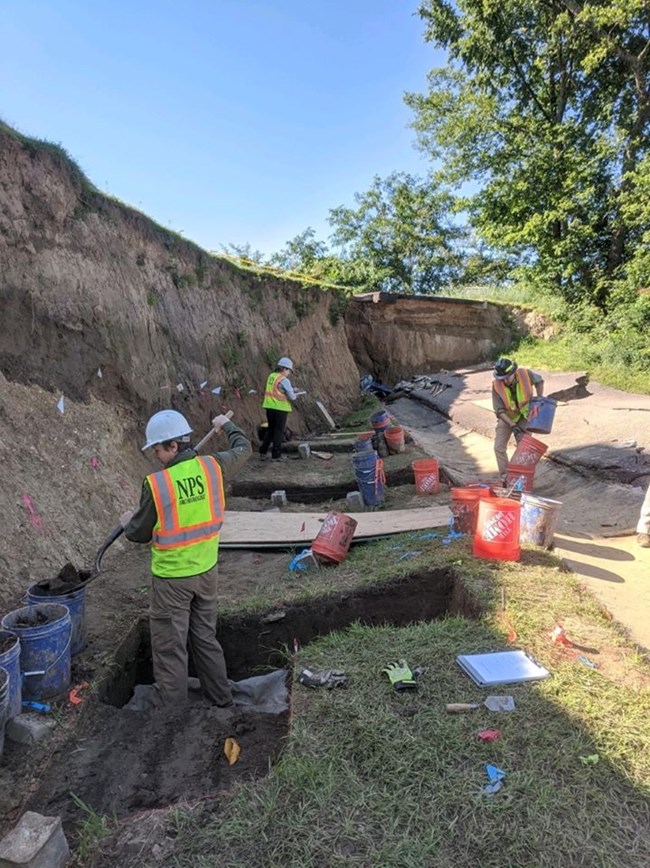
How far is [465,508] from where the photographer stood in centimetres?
536

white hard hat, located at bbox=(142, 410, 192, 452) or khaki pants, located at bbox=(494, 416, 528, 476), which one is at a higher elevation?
white hard hat, located at bbox=(142, 410, 192, 452)

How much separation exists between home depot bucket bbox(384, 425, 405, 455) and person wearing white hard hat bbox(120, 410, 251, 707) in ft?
19.5

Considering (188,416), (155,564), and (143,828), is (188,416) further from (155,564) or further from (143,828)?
(143,828)

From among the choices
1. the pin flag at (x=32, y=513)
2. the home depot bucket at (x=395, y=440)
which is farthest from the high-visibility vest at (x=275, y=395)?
the pin flag at (x=32, y=513)

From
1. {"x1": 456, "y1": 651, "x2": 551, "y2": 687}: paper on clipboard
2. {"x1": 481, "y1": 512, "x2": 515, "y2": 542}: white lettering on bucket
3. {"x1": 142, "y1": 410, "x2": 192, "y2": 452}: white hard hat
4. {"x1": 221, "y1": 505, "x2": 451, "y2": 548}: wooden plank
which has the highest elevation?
{"x1": 142, "y1": 410, "x2": 192, "y2": 452}: white hard hat

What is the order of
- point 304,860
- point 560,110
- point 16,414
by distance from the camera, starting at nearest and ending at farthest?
point 304,860 → point 16,414 → point 560,110

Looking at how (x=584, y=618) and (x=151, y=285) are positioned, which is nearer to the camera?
(x=584, y=618)

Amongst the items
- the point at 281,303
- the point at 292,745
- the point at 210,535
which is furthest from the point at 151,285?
the point at 292,745

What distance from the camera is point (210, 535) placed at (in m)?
3.59

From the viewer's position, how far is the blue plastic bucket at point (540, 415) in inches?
272

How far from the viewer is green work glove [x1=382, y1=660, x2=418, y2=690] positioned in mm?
2936

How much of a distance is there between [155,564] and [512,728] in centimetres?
235

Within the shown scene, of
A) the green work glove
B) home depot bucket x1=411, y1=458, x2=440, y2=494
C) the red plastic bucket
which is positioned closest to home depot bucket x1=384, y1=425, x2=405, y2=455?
home depot bucket x1=411, y1=458, x2=440, y2=494

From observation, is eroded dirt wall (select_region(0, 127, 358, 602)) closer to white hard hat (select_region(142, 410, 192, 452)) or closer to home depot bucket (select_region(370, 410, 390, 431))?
white hard hat (select_region(142, 410, 192, 452))
